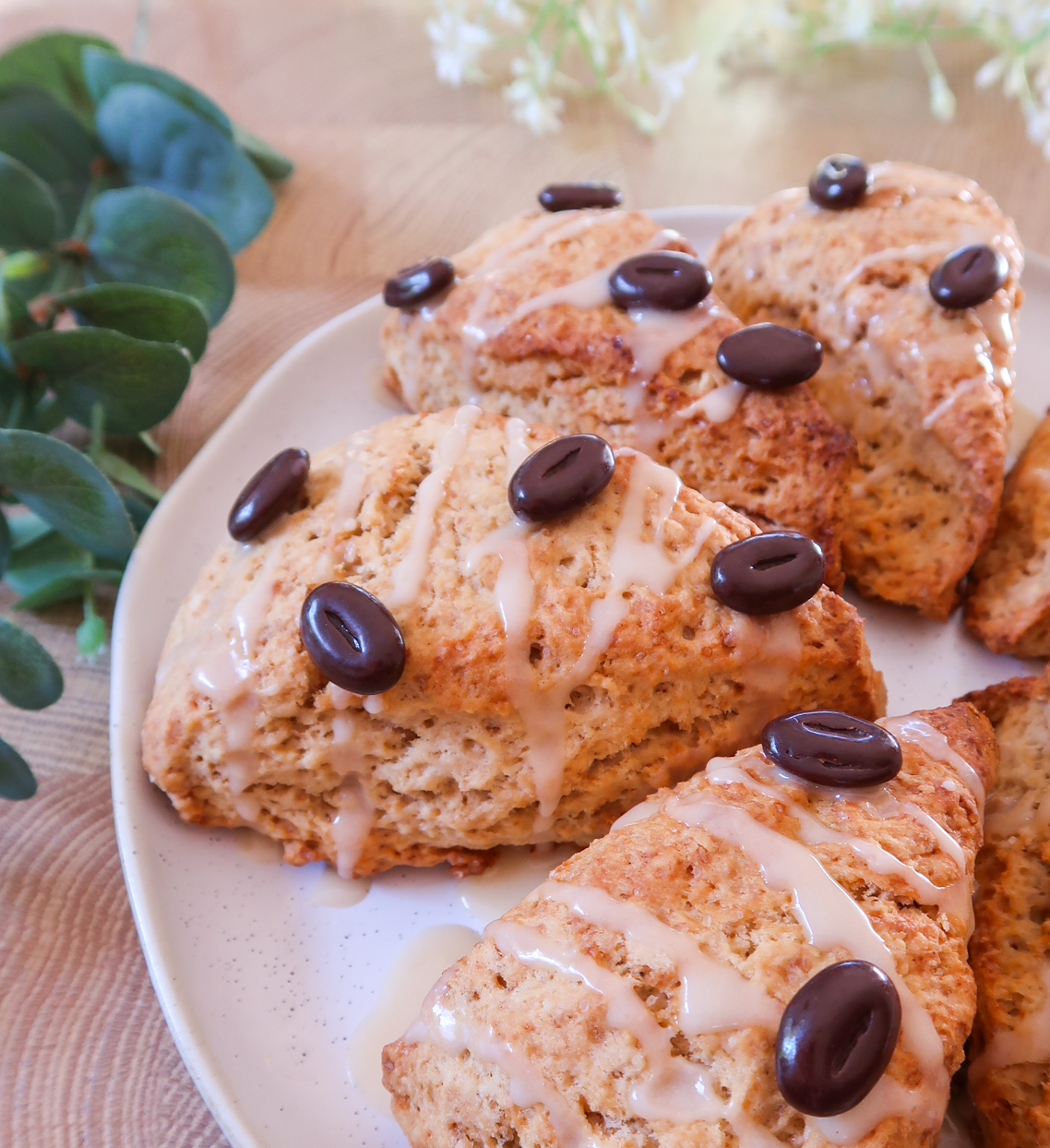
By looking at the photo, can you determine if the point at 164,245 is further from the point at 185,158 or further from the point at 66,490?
the point at 66,490

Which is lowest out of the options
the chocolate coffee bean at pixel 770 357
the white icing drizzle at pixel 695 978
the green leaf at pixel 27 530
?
the green leaf at pixel 27 530

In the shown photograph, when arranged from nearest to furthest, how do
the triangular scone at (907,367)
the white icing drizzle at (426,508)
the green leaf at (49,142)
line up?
1. the white icing drizzle at (426,508)
2. the triangular scone at (907,367)
3. the green leaf at (49,142)

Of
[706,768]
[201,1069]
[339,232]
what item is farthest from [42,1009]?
[339,232]

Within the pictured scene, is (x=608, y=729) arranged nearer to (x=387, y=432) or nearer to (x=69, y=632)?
(x=387, y=432)

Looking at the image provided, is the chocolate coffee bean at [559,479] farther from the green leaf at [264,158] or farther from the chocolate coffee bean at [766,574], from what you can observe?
the green leaf at [264,158]

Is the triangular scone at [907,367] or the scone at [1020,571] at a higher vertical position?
the triangular scone at [907,367]

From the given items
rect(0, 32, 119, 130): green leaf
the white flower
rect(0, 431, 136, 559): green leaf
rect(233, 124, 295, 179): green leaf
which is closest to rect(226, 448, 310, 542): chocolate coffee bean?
rect(0, 431, 136, 559): green leaf

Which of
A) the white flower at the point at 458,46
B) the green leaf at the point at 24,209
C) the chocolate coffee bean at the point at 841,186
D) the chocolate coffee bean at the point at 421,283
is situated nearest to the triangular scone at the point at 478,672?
the chocolate coffee bean at the point at 421,283
